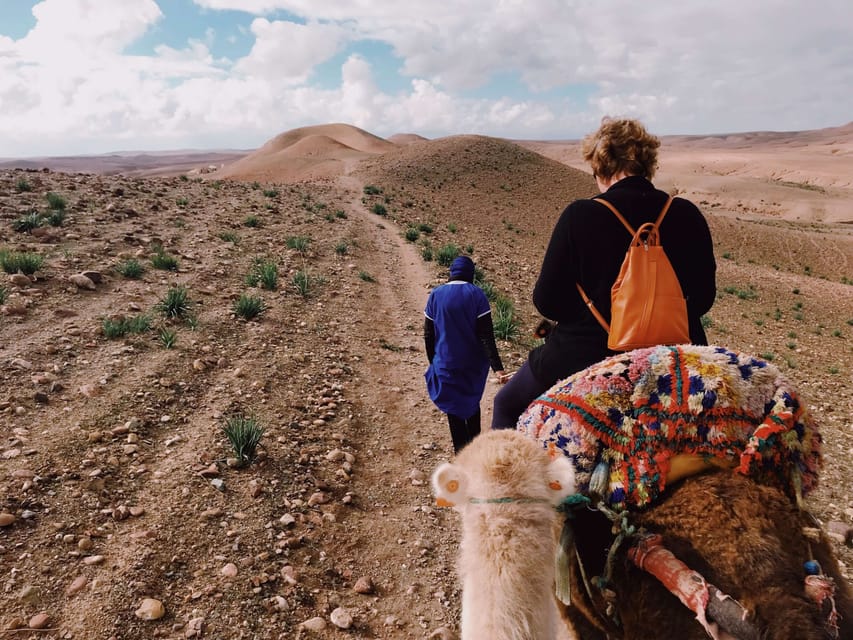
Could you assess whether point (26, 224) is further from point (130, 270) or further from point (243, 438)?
point (243, 438)

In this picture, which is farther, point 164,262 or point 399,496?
point 164,262

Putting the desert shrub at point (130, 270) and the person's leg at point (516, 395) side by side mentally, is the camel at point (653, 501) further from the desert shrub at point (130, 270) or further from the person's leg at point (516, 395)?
the desert shrub at point (130, 270)

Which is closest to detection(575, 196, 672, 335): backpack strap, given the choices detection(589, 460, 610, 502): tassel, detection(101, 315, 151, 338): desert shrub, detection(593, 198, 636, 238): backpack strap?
detection(593, 198, 636, 238): backpack strap

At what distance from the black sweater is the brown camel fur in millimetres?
867

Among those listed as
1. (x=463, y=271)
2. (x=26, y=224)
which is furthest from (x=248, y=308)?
(x=26, y=224)

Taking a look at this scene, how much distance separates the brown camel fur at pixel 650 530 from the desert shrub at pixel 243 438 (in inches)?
142

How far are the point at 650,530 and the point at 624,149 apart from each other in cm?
182

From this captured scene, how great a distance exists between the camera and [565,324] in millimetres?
2701

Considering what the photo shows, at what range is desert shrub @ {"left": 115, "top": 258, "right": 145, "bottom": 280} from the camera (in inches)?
357

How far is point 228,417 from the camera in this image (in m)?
5.57

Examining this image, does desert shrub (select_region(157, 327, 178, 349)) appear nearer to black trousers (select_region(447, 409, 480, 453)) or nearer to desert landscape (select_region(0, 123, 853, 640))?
desert landscape (select_region(0, 123, 853, 640))

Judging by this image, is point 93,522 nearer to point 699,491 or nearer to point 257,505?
point 257,505

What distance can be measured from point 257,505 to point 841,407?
33.2ft

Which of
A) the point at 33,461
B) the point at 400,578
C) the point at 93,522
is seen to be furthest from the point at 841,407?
the point at 33,461
